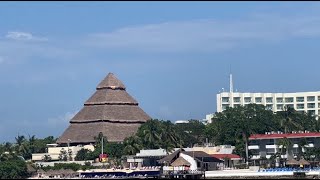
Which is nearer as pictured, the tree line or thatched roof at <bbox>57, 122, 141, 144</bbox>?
the tree line

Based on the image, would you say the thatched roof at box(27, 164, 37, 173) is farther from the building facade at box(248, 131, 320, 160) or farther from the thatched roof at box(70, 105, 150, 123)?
the thatched roof at box(70, 105, 150, 123)

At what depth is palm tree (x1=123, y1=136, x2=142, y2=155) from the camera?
148250 millimetres

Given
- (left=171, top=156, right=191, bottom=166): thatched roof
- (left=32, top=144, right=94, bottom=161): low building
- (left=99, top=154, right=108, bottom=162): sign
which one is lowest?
(left=171, top=156, right=191, bottom=166): thatched roof

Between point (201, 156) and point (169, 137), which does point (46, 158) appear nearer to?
point (169, 137)

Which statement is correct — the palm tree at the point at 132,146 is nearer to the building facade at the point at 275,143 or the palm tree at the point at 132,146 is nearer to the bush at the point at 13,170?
the building facade at the point at 275,143

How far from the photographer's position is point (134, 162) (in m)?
143

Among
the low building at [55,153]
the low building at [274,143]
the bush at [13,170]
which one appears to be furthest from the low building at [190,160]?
the low building at [55,153]

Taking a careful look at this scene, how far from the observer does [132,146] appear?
150 meters

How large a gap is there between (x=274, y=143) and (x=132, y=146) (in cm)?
2393

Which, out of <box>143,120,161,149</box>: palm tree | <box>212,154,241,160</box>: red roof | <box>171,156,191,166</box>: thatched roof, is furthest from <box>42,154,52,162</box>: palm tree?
<box>171,156,191,166</box>: thatched roof

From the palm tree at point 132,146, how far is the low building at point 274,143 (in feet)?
61.8

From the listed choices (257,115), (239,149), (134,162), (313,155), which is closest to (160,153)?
(134,162)

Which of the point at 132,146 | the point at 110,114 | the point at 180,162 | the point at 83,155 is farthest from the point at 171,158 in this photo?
the point at 110,114

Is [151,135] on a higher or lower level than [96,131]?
lower
